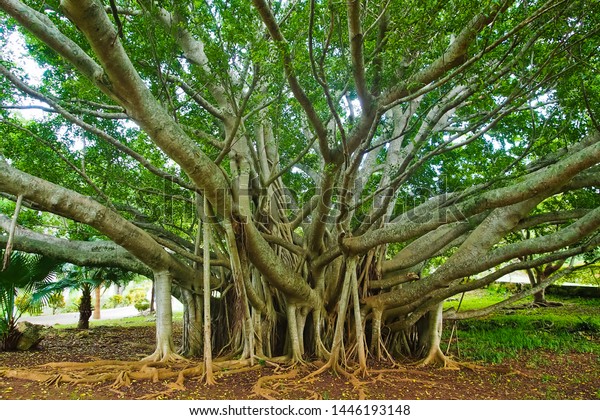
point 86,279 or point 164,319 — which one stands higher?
point 86,279

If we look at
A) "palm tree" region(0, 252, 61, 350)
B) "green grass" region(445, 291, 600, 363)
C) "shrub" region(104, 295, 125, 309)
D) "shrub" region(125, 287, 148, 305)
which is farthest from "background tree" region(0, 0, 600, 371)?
"shrub" region(104, 295, 125, 309)

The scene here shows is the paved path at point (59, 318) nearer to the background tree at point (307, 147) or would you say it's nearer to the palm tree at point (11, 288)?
the palm tree at point (11, 288)

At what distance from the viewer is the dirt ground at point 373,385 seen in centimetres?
350

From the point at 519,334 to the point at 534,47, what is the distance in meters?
4.45

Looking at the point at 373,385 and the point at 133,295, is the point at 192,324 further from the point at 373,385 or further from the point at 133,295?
the point at 133,295

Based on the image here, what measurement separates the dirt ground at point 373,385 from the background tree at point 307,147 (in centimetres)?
42

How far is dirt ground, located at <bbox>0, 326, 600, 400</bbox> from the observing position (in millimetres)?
3496

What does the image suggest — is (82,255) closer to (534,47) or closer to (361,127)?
(361,127)

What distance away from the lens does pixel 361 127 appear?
381cm

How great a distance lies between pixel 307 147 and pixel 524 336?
15.3ft

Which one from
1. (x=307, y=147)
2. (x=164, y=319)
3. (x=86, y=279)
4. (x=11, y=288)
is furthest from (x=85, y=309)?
(x=307, y=147)

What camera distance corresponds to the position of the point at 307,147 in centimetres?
442

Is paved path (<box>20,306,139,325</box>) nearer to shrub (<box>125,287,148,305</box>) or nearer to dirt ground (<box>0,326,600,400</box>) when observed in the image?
shrub (<box>125,287,148,305</box>)

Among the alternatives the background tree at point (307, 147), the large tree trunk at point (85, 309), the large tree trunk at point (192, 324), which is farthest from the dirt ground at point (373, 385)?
the large tree trunk at point (85, 309)
